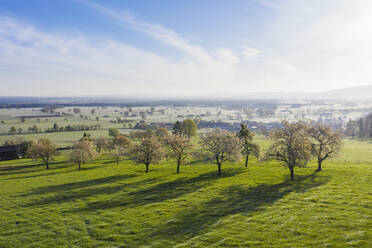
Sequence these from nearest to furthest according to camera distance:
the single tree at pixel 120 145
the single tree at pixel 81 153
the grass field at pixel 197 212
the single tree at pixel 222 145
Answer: the grass field at pixel 197 212 → the single tree at pixel 222 145 → the single tree at pixel 81 153 → the single tree at pixel 120 145

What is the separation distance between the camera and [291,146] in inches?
1630

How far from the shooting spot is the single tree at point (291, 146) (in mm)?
41000

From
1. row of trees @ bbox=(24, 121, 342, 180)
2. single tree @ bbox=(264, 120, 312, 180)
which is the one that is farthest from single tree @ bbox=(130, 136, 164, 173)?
single tree @ bbox=(264, 120, 312, 180)

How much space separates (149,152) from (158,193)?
68.9ft

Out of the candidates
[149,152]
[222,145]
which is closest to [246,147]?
[222,145]

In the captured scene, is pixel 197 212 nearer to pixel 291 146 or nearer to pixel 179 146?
pixel 291 146

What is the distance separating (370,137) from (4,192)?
185 metres

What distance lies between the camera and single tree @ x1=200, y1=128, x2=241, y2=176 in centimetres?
4901

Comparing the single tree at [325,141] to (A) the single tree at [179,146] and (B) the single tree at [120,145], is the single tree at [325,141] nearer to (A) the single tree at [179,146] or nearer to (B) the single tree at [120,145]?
(A) the single tree at [179,146]

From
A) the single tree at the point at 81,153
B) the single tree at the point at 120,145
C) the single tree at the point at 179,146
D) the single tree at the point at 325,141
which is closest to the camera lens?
the single tree at the point at 325,141

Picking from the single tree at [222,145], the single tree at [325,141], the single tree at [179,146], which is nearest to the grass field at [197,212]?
the single tree at [325,141]

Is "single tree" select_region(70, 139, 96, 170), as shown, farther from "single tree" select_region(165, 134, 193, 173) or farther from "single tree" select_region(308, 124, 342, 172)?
"single tree" select_region(308, 124, 342, 172)

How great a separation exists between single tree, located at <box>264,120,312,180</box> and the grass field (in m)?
3.87

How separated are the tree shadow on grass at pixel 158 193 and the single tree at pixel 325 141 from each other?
19005 mm
